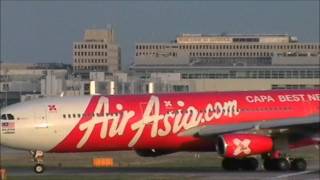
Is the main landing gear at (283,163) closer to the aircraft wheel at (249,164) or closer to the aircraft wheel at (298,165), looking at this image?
the aircraft wheel at (298,165)

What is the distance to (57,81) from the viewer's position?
127 meters

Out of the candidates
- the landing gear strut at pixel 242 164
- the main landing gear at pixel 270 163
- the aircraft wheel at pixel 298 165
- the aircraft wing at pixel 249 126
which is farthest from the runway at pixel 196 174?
the aircraft wing at pixel 249 126

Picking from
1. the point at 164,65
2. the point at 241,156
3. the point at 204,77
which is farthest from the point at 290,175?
the point at 164,65

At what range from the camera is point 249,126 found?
43.8 m

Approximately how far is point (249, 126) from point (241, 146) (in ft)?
6.62

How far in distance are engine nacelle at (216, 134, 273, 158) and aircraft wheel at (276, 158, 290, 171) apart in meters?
1.14

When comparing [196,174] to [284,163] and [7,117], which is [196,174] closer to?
[284,163]

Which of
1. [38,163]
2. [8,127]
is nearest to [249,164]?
[38,163]

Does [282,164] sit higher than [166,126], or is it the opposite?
[166,126]

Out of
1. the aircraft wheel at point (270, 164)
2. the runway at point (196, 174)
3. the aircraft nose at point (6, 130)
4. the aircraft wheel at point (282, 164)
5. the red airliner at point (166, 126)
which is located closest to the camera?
the runway at point (196, 174)

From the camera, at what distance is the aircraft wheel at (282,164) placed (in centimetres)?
4347

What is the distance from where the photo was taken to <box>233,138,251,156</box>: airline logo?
41938 millimetres

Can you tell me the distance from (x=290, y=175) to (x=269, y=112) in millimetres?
5505

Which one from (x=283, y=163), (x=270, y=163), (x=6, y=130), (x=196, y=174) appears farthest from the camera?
(x=270, y=163)
